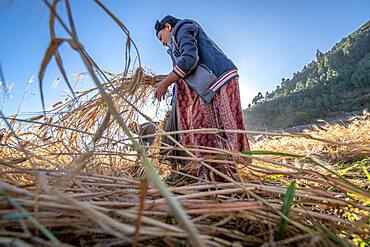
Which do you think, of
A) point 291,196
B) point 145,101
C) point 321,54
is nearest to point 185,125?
point 145,101

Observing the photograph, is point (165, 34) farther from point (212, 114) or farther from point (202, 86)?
point (212, 114)

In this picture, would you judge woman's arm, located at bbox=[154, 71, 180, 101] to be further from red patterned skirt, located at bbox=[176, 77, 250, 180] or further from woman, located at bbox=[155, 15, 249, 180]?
red patterned skirt, located at bbox=[176, 77, 250, 180]

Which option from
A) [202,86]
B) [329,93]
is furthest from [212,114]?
[329,93]

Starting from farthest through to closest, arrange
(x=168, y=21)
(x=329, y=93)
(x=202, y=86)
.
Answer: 1. (x=329, y=93)
2. (x=168, y=21)
3. (x=202, y=86)

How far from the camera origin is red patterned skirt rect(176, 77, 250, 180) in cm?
157

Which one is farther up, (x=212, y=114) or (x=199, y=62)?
(x=199, y=62)

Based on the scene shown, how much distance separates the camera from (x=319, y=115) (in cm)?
1362

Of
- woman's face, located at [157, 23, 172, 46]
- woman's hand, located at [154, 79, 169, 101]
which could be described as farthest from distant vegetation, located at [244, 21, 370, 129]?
woman's hand, located at [154, 79, 169, 101]

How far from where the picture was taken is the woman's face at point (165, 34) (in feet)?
5.95

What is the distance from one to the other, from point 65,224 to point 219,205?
0.59 feet

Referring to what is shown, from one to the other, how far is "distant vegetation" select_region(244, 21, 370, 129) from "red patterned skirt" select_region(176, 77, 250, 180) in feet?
32.1

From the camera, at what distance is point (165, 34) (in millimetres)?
1843

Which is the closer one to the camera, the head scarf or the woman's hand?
the woman's hand

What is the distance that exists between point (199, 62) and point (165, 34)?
0.37 metres
